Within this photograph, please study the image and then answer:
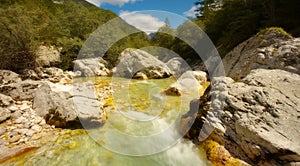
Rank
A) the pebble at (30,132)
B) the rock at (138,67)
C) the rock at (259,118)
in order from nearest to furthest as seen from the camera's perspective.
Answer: the rock at (259,118), the pebble at (30,132), the rock at (138,67)

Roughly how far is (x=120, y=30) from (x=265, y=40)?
539 inches

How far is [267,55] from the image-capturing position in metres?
7.55

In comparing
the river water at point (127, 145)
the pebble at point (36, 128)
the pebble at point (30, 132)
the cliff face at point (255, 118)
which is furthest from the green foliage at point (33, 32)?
the cliff face at point (255, 118)

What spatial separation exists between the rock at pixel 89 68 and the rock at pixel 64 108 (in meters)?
6.67

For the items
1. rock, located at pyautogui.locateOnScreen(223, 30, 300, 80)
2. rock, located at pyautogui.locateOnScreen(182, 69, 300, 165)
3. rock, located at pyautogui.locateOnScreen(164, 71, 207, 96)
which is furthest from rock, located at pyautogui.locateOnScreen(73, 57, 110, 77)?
rock, located at pyautogui.locateOnScreen(182, 69, 300, 165)

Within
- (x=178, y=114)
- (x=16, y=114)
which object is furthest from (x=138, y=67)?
(x=16, y=114)

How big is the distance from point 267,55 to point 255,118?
5.47 m

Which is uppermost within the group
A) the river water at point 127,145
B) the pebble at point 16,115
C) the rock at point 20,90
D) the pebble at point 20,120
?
the rock at point 20,90

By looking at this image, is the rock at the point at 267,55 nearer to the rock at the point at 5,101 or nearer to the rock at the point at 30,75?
the rock at the point at 5,101

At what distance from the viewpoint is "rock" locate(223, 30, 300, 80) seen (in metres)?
6.56

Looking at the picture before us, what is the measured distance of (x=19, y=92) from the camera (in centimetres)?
542

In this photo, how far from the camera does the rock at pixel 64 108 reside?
4684 millimetres

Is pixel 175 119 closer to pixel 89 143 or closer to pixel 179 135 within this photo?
pixel 179 135

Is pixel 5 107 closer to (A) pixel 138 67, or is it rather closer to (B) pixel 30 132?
(B) pixel 30 132
